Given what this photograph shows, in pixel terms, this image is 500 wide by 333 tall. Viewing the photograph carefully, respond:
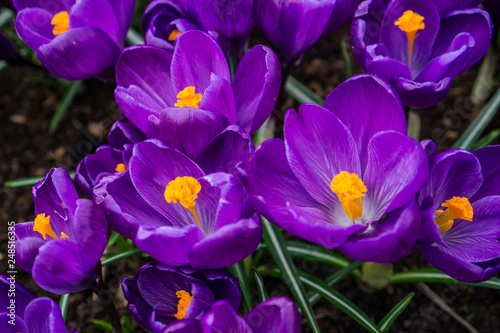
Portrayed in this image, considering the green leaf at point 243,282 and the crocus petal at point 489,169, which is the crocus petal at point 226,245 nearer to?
the green leaf at point 243,282

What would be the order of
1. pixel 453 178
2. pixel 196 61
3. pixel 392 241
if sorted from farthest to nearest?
pixel 196 61 → pixel 453 178 → pixel 392 241

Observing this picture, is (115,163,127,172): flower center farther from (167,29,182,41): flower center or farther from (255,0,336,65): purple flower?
(255,0,336,65): purple flower

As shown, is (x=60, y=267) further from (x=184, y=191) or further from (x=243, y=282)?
(x=243, y=282)

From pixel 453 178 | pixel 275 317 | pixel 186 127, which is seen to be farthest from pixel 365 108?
pixel 275 317

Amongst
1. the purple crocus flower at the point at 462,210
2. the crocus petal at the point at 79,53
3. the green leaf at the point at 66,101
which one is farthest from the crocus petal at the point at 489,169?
the green leaf at the point at 66,101

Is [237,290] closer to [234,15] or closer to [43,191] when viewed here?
[43,191]

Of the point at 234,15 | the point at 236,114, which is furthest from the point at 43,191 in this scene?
the point at 234,15
